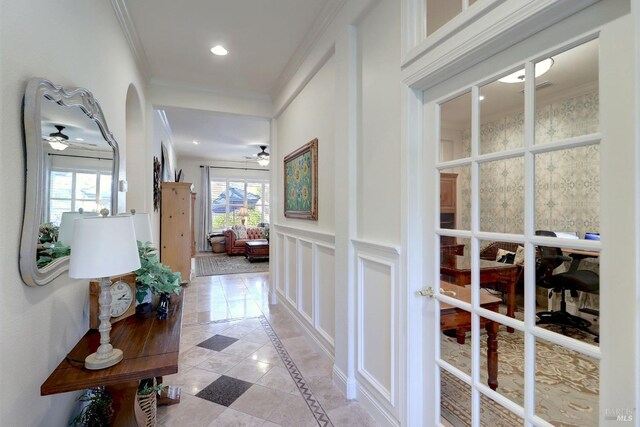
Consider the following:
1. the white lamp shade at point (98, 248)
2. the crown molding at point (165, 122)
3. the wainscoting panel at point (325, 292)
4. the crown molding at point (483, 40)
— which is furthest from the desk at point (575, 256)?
the crown molding at point (165, 122)

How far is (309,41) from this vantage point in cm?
278

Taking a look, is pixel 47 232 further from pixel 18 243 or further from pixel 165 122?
pixel 165 122

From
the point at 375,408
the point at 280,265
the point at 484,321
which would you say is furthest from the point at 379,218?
the point at 280,265

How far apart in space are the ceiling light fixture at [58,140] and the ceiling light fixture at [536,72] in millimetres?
1826

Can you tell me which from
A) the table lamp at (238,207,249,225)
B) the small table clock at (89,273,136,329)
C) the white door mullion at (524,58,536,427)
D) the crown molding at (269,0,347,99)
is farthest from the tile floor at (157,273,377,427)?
the table lamp at (238,207,249,225)

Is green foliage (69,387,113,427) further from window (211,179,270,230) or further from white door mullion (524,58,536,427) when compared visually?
window (211,179,270,230)

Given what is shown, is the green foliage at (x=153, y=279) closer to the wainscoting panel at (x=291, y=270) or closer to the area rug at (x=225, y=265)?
the wainscoting panel at (x=291, y=270)

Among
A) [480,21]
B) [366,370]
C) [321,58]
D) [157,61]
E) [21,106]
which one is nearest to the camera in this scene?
[21,106]

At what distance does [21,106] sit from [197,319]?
312 centimetres

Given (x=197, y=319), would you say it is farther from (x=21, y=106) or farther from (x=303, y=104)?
(x=21, y=106)

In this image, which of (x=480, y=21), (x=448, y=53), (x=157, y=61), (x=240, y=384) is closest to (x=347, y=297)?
(x=240, y=384)

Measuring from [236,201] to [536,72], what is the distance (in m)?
9.60

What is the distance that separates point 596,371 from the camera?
94cm

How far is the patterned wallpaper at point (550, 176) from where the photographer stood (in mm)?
967
